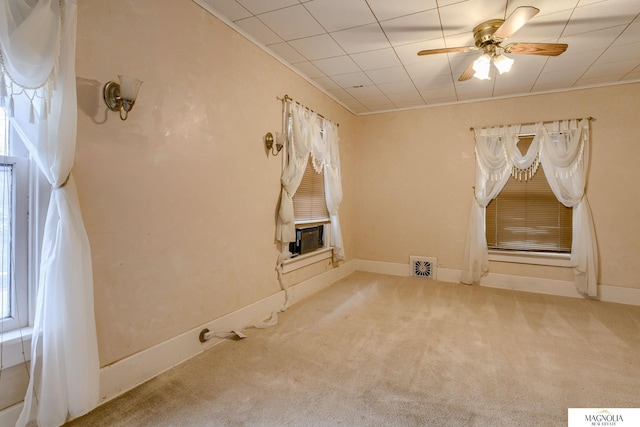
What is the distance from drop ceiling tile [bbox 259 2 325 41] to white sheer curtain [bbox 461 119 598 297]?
9.44 ft

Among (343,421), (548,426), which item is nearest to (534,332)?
(548,426)

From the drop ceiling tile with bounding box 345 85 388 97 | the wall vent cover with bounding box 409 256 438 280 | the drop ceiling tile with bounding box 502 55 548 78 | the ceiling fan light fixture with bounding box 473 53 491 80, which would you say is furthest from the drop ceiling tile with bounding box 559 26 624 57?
the wall vent cover with bounding box 409 256 438 280

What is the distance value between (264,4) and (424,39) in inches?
54.8

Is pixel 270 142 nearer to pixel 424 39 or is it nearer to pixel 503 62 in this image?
pixel 424 39

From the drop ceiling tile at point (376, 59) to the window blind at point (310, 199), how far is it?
131 centimetres

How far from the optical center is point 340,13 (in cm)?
242

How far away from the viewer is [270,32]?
2.73 metres

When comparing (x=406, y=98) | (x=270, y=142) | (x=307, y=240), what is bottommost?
(x=307, y=240)

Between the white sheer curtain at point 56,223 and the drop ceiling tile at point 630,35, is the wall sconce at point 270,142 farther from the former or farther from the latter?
the drop ceiling tile at point 630,35

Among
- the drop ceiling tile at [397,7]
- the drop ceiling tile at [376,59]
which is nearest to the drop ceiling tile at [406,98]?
the drop ceiling tile at [376,59]

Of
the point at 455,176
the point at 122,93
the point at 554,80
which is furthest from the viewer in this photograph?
the point at 455,176

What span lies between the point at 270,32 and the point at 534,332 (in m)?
3.54

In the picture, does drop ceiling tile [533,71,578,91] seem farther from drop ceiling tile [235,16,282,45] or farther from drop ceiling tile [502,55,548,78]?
drop ceiling tile [235,16,282,45]

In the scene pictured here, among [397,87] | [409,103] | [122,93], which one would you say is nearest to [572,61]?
[397,87]
